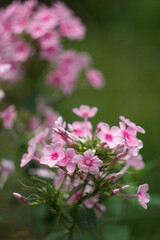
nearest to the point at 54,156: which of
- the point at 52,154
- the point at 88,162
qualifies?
the point at 52,154

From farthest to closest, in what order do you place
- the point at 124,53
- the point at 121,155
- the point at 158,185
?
the point at 124,53 → the point at 158,185 → the point at 121,155

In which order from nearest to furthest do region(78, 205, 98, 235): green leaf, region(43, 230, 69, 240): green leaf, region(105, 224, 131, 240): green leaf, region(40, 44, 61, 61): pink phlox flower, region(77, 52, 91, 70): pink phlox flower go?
region(78, 205, 98, 235): green leaf < region(43, 230, 69, 240): green leaf < region(105, 224, 131, 240): green leaf < region(40, 44, 61, 61): pink phlox flower < region(77, 52, 91, 70): pink phlox flower

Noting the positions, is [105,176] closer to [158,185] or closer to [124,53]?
[158,185]

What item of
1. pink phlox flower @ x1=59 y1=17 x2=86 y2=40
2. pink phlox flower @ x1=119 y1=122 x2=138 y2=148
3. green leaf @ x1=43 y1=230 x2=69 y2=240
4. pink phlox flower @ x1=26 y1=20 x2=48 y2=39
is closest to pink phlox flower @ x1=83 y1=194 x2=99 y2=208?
green leaf @ x1=43 y1=230 x2=69 y2=240

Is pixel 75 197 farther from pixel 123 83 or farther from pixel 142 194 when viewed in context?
pixel 123 83

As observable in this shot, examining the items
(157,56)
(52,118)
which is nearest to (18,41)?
(52,118)

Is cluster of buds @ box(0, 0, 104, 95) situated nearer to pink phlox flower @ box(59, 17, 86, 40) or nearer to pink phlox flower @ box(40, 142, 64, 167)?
pink phlox flower @ box(59, 17, 86, 40)

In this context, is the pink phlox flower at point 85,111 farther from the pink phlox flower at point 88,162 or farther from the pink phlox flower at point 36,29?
the pink phlox flower at point 36,29
